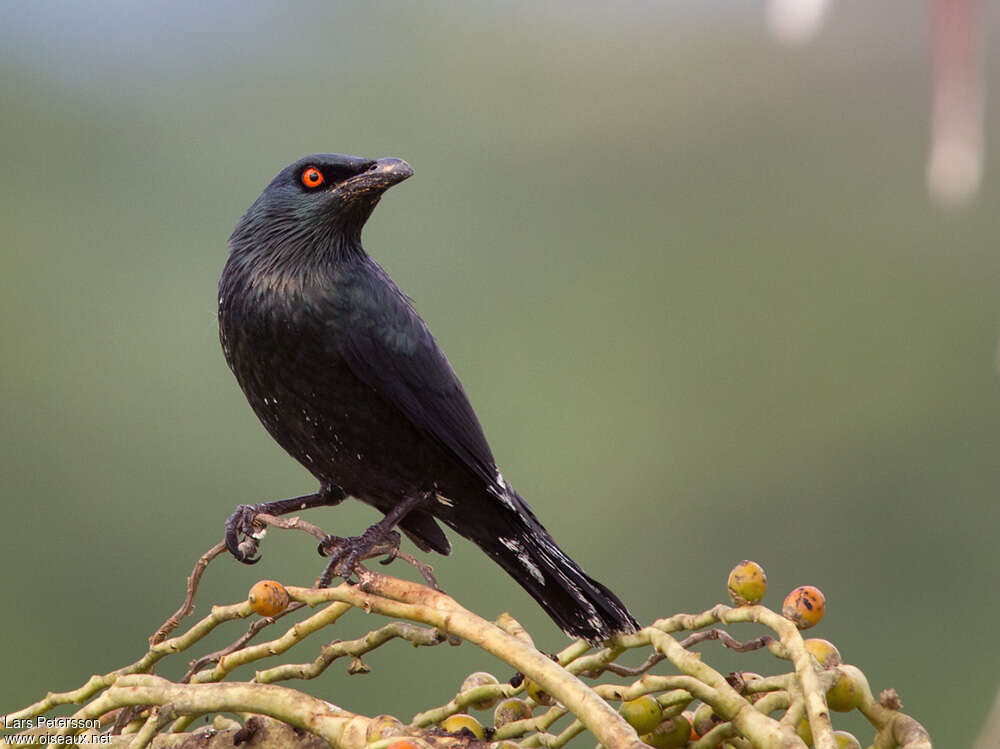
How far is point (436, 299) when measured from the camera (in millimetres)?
3746

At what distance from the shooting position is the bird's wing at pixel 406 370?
1862mm

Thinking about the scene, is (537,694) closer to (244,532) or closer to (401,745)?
(401,745)

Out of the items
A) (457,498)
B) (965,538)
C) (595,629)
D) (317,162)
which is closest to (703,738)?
(595,629)

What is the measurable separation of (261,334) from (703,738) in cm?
111

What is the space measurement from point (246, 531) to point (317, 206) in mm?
558

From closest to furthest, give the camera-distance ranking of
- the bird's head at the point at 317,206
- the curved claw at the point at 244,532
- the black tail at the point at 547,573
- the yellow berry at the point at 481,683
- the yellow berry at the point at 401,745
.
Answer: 1. the yellow berry at the point at 401,745
2. the yellow berry at the point at 481,683
3. the black tail at the point at 547,573
4. the curved claw at the point at 244,532
5. the bird's head at the point at 317,206

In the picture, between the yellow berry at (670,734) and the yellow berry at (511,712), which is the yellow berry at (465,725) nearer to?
the yellow berry at (511,712)

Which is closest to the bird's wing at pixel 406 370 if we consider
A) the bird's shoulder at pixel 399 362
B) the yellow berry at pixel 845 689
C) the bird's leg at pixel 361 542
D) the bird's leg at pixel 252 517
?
the bird's shoulder at pixel 399 362

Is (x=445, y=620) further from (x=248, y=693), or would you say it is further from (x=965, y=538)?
(x=965, y=538)

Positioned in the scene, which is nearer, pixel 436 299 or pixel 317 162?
pixel 317 162

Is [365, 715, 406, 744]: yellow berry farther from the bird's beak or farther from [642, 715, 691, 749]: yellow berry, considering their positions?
the bird's beak

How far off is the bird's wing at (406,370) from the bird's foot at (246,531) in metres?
0.29

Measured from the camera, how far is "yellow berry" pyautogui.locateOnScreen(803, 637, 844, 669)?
0.94m

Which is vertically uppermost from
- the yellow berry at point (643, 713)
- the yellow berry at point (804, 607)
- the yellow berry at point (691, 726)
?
the yellow berry at point (804, 607)
